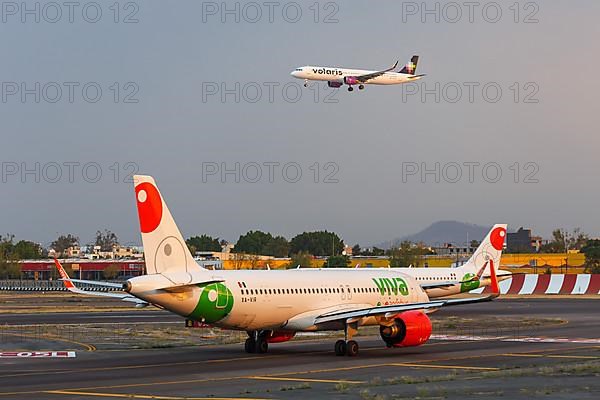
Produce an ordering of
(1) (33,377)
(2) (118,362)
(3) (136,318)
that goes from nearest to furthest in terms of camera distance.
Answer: (1) (33,377) → (2) (118,362) → (3) (136,318)

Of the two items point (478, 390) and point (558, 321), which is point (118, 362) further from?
point (558, 321)

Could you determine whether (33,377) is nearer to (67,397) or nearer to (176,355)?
(67,397)

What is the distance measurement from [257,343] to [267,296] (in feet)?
8.18

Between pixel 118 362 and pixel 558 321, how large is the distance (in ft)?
88.1

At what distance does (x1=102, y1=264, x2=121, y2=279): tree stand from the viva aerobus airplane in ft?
439

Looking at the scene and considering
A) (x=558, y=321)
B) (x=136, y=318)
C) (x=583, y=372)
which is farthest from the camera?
(x=136, y=318)

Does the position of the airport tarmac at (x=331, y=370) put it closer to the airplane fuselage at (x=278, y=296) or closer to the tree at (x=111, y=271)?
the airplane fuselage at (x=278, y=296)

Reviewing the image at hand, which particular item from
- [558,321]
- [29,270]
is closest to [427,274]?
[558,321]

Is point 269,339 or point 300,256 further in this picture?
point 300,256

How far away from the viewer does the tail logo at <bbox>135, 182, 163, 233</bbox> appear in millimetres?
33719

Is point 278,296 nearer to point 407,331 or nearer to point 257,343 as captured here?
point 257,343

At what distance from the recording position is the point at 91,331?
160ft

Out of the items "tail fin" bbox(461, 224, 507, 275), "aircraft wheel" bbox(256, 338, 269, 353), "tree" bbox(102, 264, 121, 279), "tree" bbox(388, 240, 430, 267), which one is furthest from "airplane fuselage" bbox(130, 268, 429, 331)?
"tree" bbox(102, 264, 121, 279)

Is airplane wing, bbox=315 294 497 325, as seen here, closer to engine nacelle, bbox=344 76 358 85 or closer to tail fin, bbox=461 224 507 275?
tail fin, bbox=461 224 507 275
